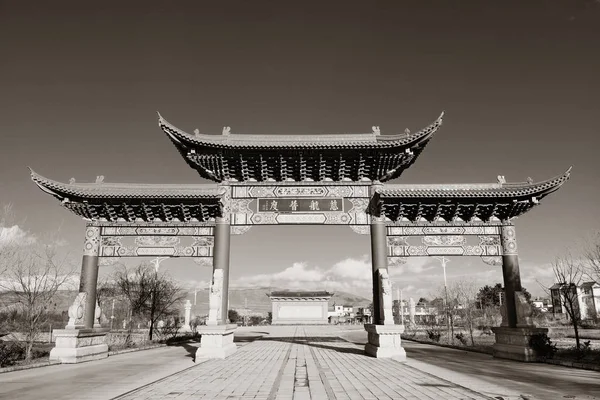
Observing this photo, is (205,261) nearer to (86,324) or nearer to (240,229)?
(240,229)

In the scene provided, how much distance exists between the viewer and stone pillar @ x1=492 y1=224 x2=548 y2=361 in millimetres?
12531

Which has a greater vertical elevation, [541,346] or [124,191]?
[124,191]

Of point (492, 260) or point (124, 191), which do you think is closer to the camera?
point (124, 191)

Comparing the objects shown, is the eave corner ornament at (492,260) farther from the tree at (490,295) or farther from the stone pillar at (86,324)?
the tree at (490,295)

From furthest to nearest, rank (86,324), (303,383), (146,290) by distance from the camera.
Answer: (146,290) → (86,324) → (303,383)

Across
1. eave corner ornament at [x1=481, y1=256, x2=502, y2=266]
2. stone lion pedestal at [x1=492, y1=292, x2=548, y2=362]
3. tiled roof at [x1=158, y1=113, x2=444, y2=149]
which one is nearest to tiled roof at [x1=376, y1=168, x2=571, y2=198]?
tiled roof at [x1=158, y1=113, x2=444, y2=149]

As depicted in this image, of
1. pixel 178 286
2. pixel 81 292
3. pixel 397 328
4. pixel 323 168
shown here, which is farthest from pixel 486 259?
pixel 178 286

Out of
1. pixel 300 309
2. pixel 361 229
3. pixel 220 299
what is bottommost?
pixel 300 309

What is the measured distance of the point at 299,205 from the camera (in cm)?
1416

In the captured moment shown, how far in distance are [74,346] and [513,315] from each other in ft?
48.2

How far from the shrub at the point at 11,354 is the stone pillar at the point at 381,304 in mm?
10989

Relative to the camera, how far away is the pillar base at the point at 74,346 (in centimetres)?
1201

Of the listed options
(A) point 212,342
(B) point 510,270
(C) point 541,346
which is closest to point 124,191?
(A) point 212,342

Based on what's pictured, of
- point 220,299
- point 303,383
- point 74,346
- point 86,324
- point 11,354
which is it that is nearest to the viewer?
point 303,383
